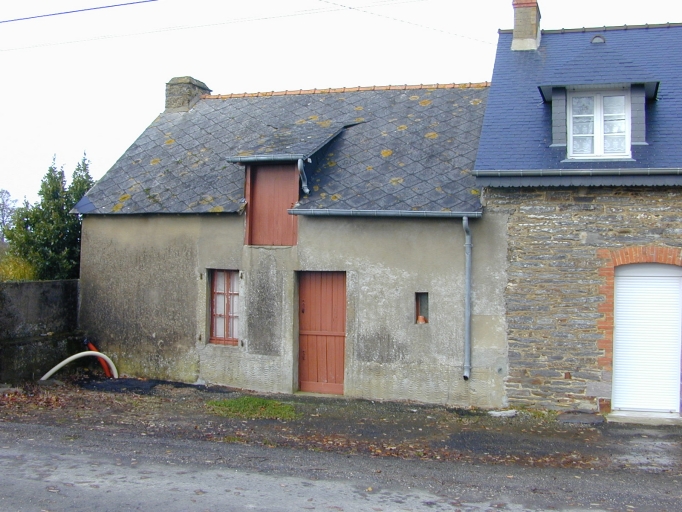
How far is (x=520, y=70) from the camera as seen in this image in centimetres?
1238

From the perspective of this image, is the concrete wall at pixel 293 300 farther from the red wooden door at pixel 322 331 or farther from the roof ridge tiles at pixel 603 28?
the roof ridge tiles at pixel 603 28

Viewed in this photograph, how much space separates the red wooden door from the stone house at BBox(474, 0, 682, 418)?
2915 millimetres

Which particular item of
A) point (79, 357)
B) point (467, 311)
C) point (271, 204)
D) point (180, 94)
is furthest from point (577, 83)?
point (79, 357)

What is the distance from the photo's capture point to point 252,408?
35.4ft

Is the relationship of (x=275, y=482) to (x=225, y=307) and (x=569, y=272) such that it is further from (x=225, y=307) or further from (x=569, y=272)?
(x=225, y=307)

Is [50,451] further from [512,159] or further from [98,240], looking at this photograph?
[512,159]

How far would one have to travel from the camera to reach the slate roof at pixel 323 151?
1173 cm

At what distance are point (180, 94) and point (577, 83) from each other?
30.6ft

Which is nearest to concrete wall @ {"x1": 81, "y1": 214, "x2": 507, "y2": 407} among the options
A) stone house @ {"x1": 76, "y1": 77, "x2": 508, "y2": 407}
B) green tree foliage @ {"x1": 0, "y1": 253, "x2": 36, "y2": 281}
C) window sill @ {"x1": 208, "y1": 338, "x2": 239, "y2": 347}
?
stone house @ {"x1": 76, "y1": 77, "x2": 508, "y2": 407}

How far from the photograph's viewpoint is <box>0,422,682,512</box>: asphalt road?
6418 mm

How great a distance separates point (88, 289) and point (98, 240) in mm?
1015

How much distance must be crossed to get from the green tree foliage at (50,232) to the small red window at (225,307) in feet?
12.7

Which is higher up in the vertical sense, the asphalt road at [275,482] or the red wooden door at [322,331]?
the red wooden door at [322,331]

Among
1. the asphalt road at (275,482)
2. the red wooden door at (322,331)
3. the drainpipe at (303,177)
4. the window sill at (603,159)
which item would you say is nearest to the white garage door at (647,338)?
the window sill at (603,159)
